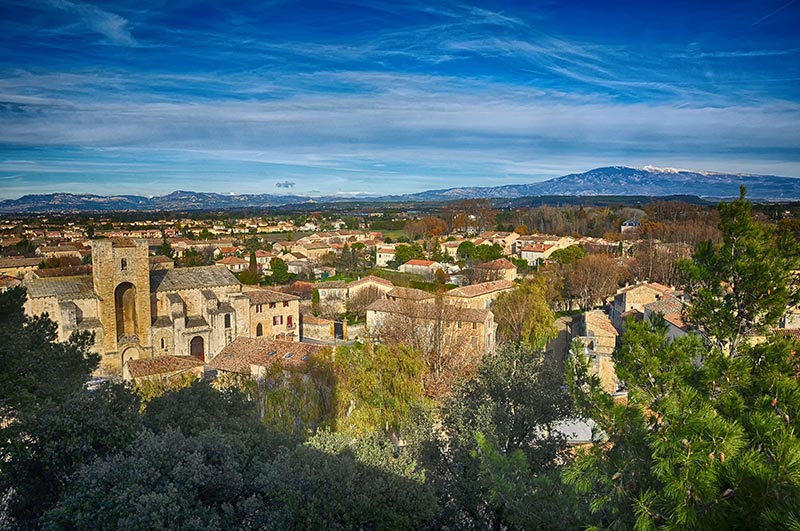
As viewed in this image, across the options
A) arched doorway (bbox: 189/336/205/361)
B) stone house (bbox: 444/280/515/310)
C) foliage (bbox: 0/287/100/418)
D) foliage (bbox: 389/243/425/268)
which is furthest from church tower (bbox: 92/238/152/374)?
foliage (bbox: 389/243/425/268)

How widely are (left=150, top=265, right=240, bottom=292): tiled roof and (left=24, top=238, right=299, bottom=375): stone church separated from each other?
5cm

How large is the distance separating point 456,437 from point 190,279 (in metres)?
20.4

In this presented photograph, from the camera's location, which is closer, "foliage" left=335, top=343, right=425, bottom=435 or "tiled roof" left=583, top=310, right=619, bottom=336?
"foliage" left=335, top=343, right=425, bottom=435

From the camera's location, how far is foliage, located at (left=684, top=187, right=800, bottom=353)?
235 inches

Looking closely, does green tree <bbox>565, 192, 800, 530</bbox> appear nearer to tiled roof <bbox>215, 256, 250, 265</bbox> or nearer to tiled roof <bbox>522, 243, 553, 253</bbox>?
tiled roof <bbox>215, 256, 250, 265</bbox>

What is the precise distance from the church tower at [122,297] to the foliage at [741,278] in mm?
23931

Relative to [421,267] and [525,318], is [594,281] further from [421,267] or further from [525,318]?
[421,267]

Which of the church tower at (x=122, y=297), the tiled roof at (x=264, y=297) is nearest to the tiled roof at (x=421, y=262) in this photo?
the tiled roof at (x=264, y=297)

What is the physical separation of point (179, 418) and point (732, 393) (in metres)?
9.96

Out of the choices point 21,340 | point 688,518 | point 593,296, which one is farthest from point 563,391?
point 593,296

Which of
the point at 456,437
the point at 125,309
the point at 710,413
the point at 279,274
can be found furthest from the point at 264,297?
the point at 710,413

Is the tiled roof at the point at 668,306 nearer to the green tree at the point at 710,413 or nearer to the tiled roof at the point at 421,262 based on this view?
the green tree at the point at 710,413

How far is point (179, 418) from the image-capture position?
36.5ft

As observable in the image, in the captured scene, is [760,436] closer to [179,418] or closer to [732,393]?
[732,393]
